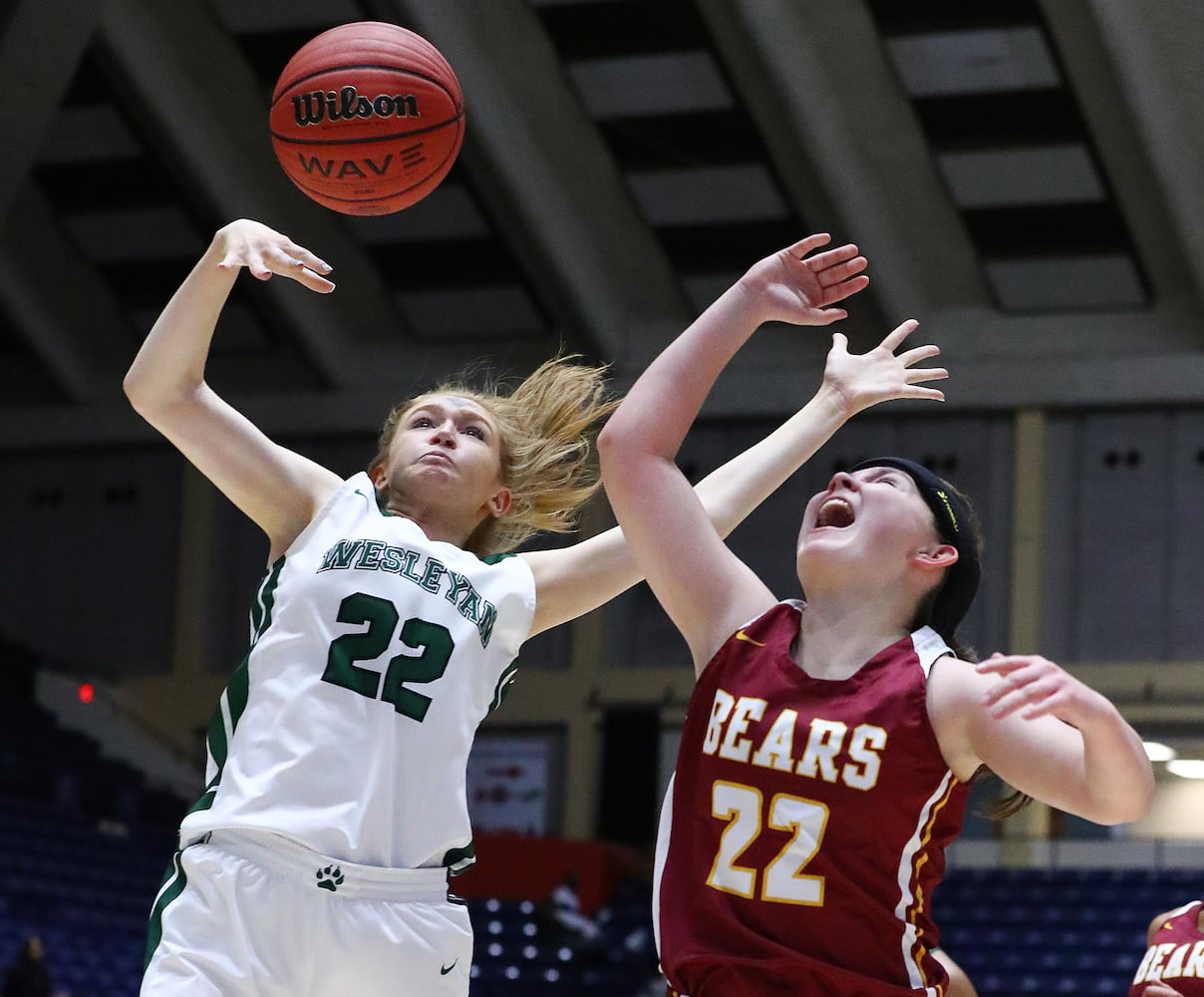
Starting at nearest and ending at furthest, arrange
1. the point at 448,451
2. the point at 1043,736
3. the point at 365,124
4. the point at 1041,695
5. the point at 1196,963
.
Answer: the point at 1041,695
the point at 1043,736
the point at 448,451
the point at 365,124
the point at 1196,963

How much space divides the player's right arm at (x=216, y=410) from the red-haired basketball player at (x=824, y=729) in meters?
0.98

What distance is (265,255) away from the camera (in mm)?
3738

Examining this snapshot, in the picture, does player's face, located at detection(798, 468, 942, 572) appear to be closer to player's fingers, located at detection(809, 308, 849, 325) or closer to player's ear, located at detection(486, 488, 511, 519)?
player's fingers, located at detection(809, 308, 849, 325)

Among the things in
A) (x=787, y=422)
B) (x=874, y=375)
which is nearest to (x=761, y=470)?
(x=787, y=422)

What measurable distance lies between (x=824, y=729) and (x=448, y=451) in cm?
145

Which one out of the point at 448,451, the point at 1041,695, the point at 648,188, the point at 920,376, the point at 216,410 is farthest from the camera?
the point at 648,188

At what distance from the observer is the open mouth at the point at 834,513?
323 centimetres

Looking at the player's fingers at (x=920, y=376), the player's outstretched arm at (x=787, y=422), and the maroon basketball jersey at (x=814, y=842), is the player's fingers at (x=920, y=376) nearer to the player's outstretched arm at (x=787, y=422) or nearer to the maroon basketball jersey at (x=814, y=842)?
the player's outstretched arm at (x=787, y=422)

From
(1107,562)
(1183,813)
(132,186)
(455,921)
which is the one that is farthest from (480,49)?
(455,921)

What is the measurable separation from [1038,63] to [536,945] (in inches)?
Answer: 350

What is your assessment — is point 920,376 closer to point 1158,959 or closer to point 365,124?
point 365,124

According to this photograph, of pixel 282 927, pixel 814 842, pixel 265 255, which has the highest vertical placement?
pixel 265 255

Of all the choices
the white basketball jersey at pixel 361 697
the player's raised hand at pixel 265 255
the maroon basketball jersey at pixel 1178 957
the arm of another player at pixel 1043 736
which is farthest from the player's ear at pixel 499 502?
the maroon basketball jersey at pixel 1178 957

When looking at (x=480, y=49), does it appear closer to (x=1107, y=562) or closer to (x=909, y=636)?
(x=1107, y=562)
